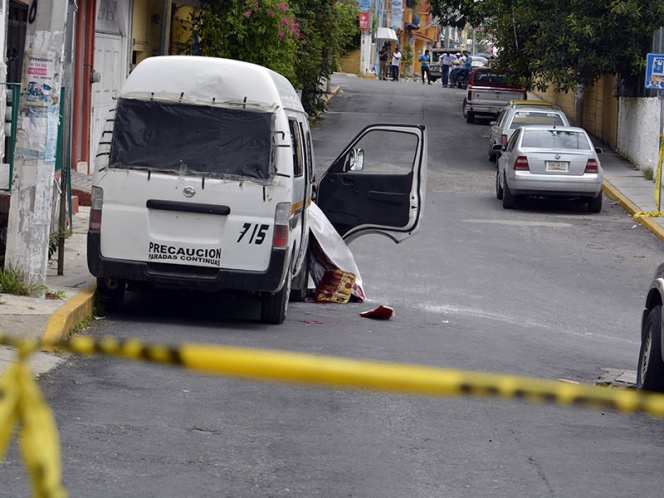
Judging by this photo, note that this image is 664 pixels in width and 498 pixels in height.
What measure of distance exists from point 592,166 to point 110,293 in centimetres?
1342

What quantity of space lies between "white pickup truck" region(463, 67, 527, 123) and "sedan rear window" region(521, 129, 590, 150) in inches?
715

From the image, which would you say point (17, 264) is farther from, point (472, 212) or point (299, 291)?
point (472, 212)

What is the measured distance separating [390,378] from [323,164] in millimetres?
26044

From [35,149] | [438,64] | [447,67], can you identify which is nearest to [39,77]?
[35,149]

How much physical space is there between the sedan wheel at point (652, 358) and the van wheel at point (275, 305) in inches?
129

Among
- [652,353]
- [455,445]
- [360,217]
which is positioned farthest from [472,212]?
[455,445]

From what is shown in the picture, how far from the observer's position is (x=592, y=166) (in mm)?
21547

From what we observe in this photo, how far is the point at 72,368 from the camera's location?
25.5ft

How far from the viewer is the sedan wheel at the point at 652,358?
753 cm

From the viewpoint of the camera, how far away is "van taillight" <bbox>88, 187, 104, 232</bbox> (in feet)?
31.7

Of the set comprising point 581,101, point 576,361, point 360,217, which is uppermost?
point 581,101

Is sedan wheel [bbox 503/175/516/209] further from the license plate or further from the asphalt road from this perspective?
the asphalt road

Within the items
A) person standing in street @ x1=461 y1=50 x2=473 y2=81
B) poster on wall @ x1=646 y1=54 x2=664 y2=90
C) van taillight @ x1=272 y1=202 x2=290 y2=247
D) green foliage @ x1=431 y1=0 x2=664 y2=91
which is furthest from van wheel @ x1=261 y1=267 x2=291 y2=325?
person standing in street @ x1=461 y1=50 x2=473 y2=81

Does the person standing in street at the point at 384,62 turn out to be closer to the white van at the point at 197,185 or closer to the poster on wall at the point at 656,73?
the poster on wall at the point at 656,73
